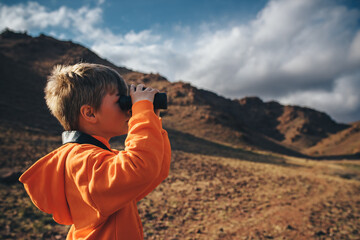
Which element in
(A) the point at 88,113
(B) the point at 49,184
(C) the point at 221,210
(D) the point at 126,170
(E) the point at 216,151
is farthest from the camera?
(E) the point at 216,151

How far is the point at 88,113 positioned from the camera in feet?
3.65

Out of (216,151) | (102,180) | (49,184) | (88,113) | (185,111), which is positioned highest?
(185,111)

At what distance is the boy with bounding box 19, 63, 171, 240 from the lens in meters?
0.88

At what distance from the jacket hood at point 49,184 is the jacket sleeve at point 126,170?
0.20 m

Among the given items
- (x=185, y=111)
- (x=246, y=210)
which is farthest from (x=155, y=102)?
(x=185, y=111)

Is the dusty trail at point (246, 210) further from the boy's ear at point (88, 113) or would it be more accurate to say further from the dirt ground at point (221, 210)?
the boy's ear at point (88, 113)

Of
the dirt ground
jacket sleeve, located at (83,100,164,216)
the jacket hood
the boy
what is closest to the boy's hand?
the boy

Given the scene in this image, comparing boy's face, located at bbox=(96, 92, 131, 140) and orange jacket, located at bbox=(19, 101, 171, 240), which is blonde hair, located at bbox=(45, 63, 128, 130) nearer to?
boy's face, located at bbox=(96, 92, 131, 140)

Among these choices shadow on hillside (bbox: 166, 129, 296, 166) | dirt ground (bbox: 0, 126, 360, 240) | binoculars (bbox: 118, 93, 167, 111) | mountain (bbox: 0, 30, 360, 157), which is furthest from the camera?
mountain (bbox: 0, 30, 360, 157)

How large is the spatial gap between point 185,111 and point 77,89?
34.1 metres

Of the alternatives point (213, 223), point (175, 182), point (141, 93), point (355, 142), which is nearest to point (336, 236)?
point (213, 223)

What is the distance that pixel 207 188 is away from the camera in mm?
6824

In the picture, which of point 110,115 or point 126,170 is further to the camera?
point 110,115

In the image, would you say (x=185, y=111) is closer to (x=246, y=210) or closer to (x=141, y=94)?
(x=246, y=210)
